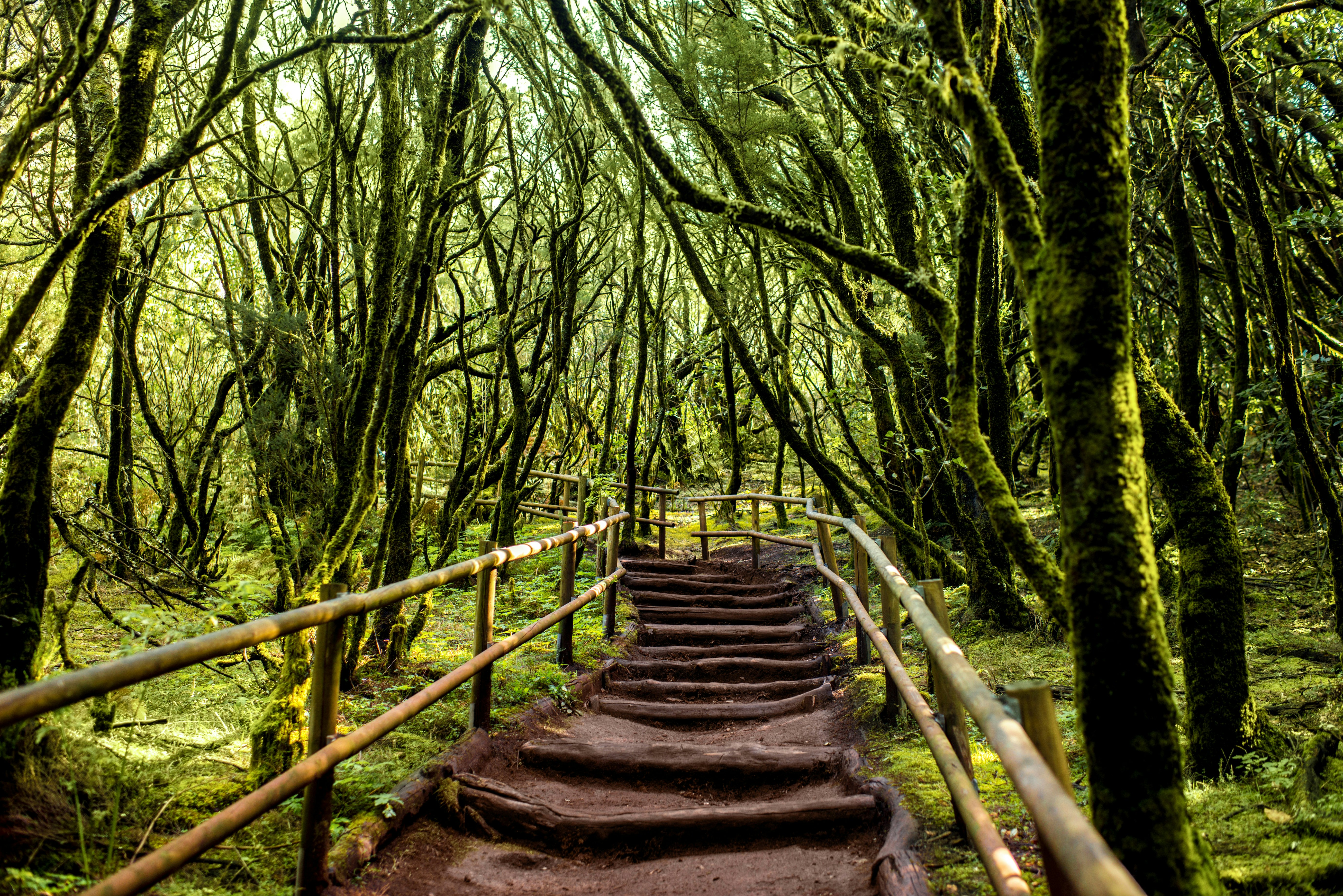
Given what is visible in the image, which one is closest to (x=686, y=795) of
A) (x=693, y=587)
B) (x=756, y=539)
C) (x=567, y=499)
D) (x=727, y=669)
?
(x=727, y=669)

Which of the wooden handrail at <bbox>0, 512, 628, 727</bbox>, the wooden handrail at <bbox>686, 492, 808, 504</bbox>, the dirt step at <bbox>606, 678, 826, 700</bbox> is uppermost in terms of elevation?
the wooden handrail at <bbox>686, 492, 808, 504</bbox>

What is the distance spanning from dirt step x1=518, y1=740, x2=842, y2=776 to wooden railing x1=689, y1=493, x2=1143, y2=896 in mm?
618

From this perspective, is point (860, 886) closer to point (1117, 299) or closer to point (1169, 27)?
point (1117, 299)

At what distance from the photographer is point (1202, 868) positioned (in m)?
1.54

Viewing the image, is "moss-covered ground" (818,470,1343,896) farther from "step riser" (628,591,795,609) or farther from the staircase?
"step riser" (628,591,795,609)

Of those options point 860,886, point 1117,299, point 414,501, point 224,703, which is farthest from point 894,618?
point 414,501

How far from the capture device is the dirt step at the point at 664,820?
301 centimetres

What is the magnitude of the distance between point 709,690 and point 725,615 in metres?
2.02

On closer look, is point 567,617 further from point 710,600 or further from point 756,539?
point 756,539

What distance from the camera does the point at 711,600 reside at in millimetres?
7945

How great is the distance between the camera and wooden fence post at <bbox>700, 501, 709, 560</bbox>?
32.3 ft

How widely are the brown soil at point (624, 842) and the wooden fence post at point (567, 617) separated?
3.30 feet

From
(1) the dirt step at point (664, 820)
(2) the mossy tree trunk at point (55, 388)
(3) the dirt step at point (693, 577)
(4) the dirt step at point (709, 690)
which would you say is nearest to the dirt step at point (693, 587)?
(3) the dirt step at point (693, 577)

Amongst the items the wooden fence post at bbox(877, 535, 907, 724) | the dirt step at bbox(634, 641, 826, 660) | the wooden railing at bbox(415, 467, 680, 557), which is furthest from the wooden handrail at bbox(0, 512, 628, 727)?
the wooden railing at bbox(415, 467, 680, 557)
